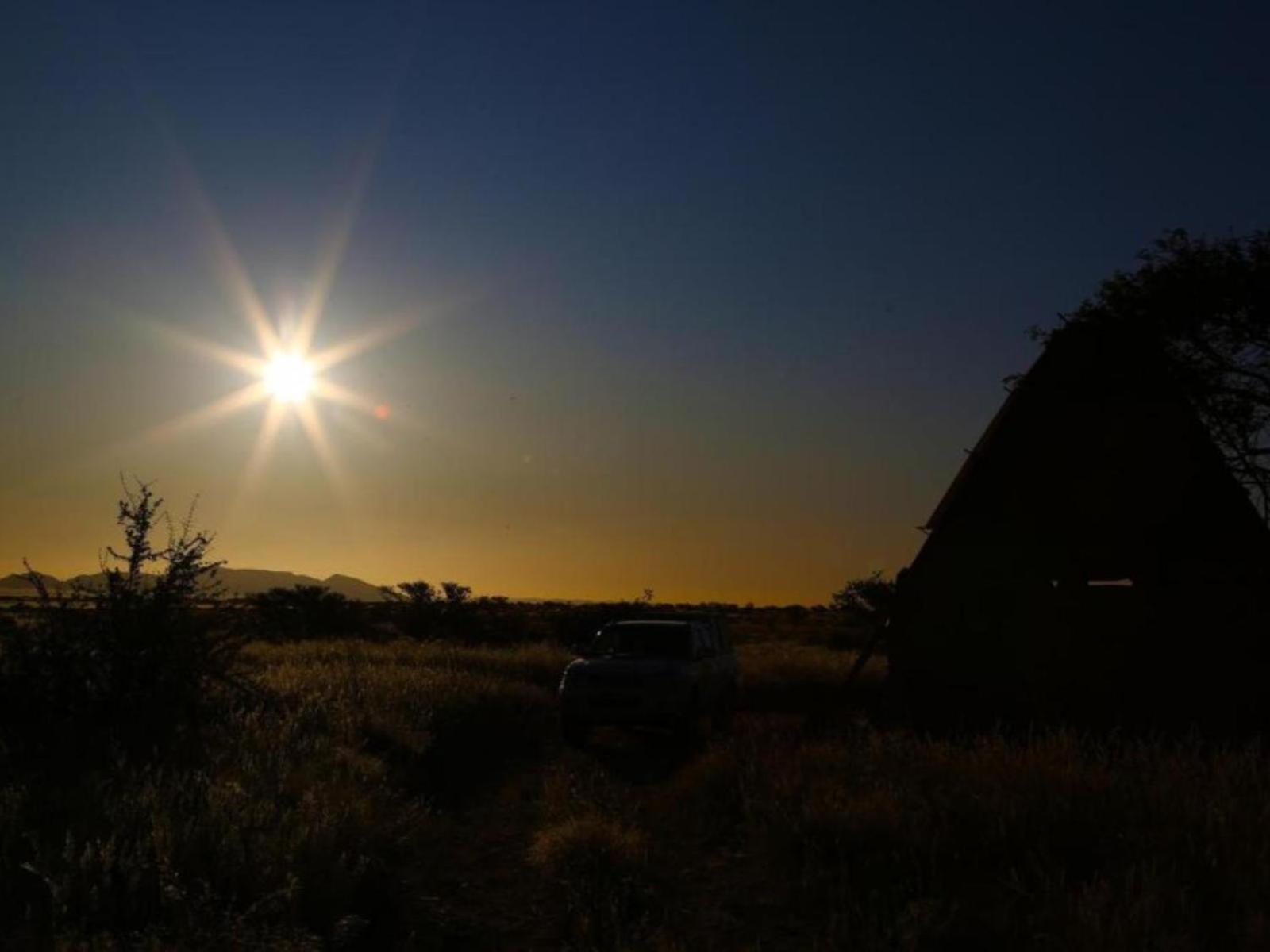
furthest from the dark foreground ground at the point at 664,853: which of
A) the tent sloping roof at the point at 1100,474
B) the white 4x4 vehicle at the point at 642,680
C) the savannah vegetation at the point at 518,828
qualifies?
the white 4x4 vehicle at the point at 642,680

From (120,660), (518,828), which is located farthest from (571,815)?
(120,660)

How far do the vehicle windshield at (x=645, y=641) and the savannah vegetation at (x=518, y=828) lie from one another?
3427 millimetres

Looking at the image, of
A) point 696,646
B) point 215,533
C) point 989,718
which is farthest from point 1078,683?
point 215,533

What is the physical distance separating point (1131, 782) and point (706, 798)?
455 cm

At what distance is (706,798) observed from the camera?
11938 millimetres

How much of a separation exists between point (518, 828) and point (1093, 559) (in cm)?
1001

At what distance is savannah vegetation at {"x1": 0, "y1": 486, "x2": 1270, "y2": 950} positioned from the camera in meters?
6.58

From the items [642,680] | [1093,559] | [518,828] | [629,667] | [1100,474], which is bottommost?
[518,828]

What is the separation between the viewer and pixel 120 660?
46.5ft

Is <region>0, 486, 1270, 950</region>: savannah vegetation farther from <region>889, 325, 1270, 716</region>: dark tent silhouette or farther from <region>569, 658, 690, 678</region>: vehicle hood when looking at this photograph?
<region>569, 658, 690, 678</region>: vehicle hood

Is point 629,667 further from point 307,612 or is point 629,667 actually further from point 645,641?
point 307,612

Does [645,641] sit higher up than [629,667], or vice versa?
[645,641]

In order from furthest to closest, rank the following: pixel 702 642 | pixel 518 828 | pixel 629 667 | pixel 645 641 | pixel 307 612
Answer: pixel 307 612
pixel 702 642
pixel 645 641
pixel 629 667
pixel 518 828

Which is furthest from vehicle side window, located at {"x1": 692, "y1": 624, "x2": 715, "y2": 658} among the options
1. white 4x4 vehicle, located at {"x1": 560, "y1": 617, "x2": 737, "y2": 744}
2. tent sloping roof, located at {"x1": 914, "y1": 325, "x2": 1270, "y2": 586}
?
tent sloping roof, located at {"x1": 914, "y1": 325, "x2": 1270, "y2": 586}
